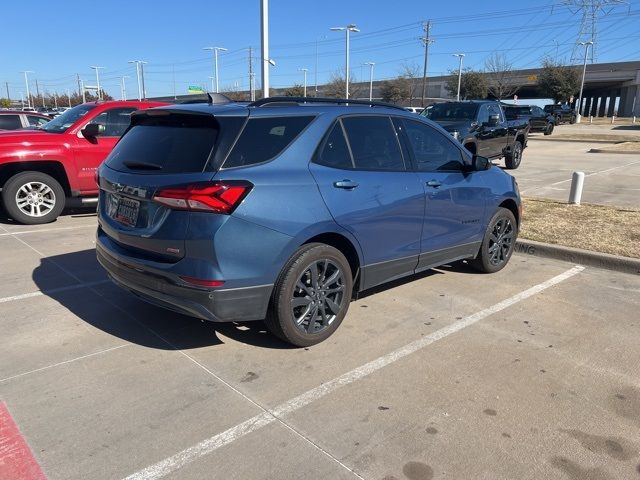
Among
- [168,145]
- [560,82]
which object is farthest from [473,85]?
[168,145]

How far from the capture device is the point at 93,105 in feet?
29.4

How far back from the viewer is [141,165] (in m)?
3.80

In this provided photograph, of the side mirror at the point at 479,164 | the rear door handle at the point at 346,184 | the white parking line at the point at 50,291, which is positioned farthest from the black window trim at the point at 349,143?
the white parking line at the point at 50,291

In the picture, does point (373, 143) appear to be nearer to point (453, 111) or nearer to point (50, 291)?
point (50, 291)

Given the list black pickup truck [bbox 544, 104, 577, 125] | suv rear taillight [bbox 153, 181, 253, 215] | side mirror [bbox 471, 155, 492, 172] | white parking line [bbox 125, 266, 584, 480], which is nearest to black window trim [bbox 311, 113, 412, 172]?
suv rear taillight [bbox 153, 181, 253, 215]

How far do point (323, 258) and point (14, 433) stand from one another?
2200mm

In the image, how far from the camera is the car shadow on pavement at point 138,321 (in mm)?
4094

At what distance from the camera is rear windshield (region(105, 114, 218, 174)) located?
353cm

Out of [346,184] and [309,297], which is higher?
[346,184]

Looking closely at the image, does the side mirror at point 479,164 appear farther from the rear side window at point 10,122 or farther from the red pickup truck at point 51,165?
the rear side window at point 10,122

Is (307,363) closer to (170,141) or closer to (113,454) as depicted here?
(113,454)

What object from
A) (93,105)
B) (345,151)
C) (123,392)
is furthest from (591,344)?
(93,105)

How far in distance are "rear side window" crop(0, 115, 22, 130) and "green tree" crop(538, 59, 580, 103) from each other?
65072 mm

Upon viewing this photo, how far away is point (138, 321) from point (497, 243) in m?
3.91
